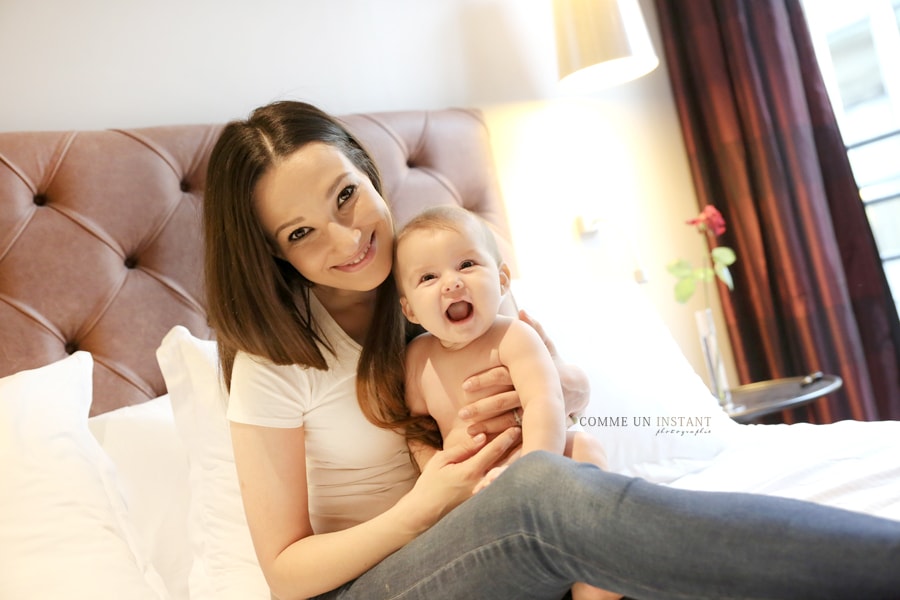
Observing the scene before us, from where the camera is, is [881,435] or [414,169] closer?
[881,435]

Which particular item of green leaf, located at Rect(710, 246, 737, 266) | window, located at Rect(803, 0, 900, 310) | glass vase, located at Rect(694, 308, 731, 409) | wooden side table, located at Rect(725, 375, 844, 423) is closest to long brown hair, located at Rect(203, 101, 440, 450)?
wooden side table, located at Rect(725, 375, 844, 423)

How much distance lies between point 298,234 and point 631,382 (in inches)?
33.3

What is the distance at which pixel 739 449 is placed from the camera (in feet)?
5.75

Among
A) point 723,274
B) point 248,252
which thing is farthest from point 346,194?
point 723,274

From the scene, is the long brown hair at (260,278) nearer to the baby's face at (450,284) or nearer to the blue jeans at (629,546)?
the baby's face at (450,284)

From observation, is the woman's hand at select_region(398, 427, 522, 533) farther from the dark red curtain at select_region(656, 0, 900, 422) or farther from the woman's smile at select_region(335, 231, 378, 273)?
the dark red curtain at select_region(656, 0, 900, 422)

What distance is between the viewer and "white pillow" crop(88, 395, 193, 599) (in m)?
1.58

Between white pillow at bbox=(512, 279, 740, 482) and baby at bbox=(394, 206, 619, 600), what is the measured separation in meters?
0.43

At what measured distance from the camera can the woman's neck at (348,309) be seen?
149 centimetres

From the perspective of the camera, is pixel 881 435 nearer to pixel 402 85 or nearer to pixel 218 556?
pixel 218 556

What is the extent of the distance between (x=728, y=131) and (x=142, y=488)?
2.32 meters

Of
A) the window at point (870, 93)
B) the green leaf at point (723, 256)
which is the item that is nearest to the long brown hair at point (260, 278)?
the green leaf at point (723, 256)

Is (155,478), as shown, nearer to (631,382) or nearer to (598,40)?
(631,382)

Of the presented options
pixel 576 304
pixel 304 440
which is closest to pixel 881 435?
pixel 576 304
